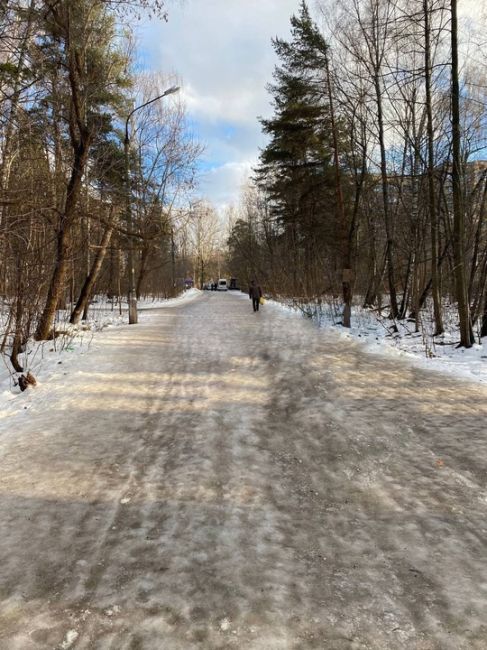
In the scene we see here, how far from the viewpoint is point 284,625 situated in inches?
94.3

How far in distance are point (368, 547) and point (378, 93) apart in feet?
52.1

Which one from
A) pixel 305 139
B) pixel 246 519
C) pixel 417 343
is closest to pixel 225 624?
pixel 246 519

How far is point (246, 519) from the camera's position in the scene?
11.3 ft

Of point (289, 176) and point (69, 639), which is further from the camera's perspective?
point (289, 176)

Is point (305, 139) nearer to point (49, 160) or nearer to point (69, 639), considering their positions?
point (49, 160)

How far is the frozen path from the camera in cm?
242

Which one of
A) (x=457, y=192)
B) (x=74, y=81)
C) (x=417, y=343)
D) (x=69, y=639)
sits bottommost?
(x=69, y=639)

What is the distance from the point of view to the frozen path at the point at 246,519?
95.2 inches

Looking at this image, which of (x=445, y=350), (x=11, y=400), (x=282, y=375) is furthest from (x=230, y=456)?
(x=445, y=350)

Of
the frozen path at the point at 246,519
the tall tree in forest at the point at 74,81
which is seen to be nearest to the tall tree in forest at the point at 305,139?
the tall tree in forest at the point at 74,81

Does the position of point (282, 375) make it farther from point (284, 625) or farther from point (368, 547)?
point (284, 625)

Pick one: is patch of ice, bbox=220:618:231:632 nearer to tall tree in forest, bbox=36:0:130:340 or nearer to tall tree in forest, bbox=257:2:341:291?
tall tree in forest, bbox=36:0:130:340

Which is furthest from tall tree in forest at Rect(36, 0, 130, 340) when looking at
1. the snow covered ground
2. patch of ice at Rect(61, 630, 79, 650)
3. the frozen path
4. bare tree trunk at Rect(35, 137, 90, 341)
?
patch of ice at Rect(61, 630, 79, 650)

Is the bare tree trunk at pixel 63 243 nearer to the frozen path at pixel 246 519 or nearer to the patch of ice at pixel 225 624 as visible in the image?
the frozen path at pixel 246 519
